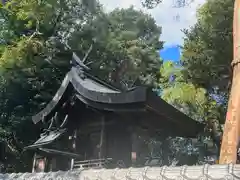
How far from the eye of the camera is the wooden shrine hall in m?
10.0

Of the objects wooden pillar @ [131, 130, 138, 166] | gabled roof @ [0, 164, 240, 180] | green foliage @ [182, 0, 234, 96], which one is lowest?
gabled roof @ [0, 164, 240, 180]

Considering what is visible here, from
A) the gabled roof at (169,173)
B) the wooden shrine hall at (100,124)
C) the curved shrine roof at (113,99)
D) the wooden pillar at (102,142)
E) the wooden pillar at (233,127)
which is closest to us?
the gabled roof at (169,173)

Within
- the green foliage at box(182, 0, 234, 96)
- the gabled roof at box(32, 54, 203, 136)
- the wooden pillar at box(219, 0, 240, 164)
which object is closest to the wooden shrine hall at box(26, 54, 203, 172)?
the gabled roof at box(32, 54, 203, 136)

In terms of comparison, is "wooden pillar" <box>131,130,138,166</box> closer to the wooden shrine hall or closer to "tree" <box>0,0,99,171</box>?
the wooden shrine hall

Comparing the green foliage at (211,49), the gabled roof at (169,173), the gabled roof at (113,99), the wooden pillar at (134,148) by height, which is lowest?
the gabled roof at (169,173)

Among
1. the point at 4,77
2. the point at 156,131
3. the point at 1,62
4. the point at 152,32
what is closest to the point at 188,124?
the point at 156,131

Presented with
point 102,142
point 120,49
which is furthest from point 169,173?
point 120,49

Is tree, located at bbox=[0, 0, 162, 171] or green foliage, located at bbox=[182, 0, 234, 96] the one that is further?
tree, located at bbox=[0, 0, 162, 171]

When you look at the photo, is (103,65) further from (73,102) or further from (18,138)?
(73,102)

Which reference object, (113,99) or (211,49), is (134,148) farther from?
(211,49)

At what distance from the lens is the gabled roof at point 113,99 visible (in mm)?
9414

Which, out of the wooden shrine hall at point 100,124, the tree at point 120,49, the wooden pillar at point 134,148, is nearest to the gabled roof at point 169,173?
the wooden shrine hall at point 100,124

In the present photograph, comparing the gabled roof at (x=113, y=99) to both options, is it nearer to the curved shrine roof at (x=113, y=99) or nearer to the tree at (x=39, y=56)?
the curved shrine roof at (x=113, y=99)

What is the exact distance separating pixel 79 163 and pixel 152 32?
27098 millimetres
